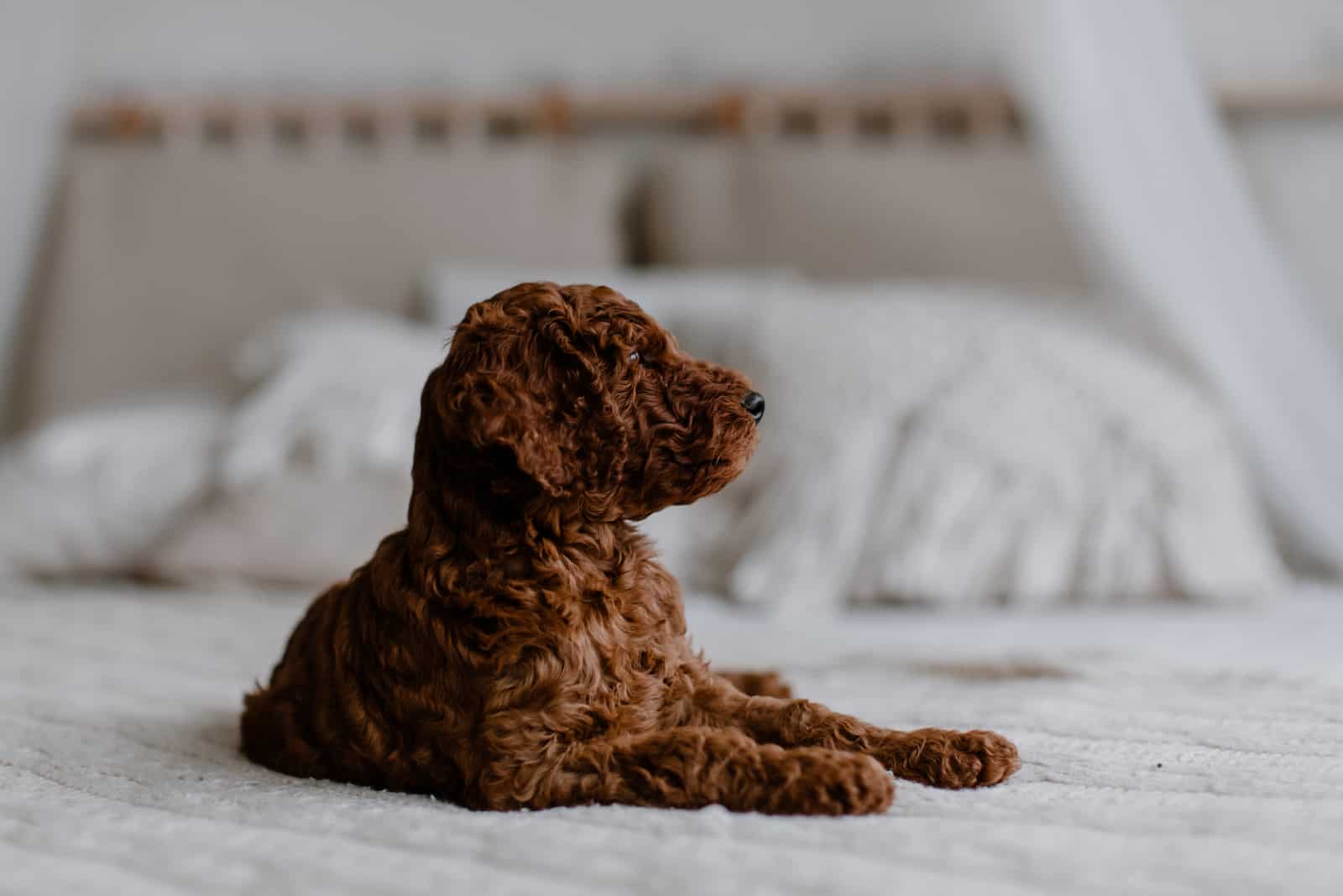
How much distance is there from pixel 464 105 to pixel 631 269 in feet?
1.91

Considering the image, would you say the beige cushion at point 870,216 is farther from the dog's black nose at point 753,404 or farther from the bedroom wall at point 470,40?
the dog's black nose at point 753,404

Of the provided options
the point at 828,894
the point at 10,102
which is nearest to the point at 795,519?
the point at 828,894

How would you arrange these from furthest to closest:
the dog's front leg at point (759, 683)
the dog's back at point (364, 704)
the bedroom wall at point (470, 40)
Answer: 1. the bedroom wall at point (470, 40)
2. the dog's front leg at point (759, 683)
3. the dog's back at point (364, 704)

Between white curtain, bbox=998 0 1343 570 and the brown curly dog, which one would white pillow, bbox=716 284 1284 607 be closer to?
white curtain, bbox=998 0 1343 570

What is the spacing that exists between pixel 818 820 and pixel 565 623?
241mm

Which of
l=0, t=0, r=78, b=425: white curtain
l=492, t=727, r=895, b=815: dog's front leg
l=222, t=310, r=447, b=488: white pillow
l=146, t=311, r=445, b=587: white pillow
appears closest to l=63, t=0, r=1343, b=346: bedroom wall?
l=0, t=0, r=78, b=425: white curtain

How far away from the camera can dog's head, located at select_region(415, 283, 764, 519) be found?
97 centimetres

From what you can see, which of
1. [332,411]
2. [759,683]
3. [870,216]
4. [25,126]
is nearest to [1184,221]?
[870,216]

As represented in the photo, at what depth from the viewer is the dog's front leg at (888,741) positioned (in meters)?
1.02

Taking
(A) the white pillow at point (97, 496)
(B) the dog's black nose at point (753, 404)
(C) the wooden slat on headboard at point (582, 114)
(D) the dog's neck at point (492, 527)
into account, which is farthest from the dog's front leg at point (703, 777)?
(C) the wooden slat on headboard at point (582, 114)

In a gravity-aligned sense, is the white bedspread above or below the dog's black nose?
below

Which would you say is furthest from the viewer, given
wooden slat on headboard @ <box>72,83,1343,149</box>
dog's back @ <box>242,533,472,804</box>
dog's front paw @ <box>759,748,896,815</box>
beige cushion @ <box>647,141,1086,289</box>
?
wooden slat on headboard @ <box>72,83,1343,149</box>

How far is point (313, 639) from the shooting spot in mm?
1155

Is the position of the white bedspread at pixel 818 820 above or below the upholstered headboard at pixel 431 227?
below
